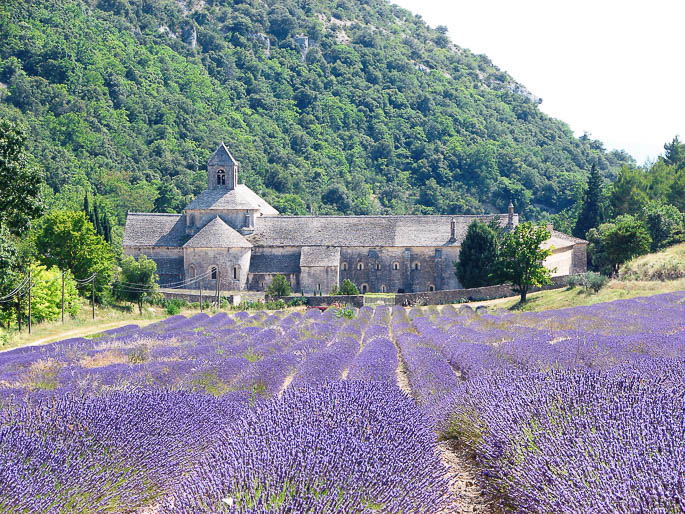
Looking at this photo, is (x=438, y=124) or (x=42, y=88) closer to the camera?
(x=42, y=88)

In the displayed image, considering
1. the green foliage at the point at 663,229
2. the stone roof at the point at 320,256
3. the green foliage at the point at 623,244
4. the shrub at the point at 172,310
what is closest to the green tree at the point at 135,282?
the shrub at the point at 172,310

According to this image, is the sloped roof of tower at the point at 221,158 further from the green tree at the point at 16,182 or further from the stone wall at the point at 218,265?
the green tree at the point at 16,182

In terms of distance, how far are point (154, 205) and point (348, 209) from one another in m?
27.9

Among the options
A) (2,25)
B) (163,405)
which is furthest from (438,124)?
(163,405)

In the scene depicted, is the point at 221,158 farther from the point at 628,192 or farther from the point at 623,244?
the point at 628,192

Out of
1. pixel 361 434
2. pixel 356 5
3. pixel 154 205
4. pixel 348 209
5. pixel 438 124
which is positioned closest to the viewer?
pixel 361 434

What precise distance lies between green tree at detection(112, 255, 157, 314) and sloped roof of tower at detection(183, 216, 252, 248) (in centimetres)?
603

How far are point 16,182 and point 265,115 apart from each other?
296 ft

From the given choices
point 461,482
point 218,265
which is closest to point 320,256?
point 218,265

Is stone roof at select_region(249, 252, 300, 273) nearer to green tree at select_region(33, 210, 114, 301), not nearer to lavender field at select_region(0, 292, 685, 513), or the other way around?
green tree at select_region(33, 210, 114, 301)

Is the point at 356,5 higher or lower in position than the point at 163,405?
higher

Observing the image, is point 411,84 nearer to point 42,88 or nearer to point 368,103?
point 368,103

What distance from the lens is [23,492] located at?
4.21 metres

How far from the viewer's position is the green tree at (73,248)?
1475 inches
